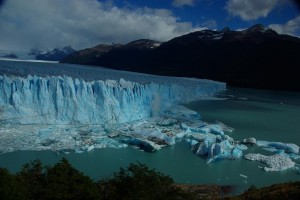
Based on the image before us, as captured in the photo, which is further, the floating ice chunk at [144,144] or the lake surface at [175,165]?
the floating ice chunk at [144,144]

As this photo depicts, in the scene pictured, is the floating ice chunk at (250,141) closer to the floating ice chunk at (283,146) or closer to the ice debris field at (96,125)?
the ice debris field at (96,125)

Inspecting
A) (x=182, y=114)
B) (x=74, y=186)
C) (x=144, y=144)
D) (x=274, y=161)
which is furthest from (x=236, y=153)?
(x=74, y=186)

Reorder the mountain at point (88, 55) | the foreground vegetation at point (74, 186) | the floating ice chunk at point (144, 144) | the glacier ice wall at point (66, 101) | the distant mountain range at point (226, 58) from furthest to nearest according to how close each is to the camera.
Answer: the mountain at point (88, 55)
the distant mountain range at point (226, 58)
the glacier ice wall at point (66, 101)
the floating ice chunk at point (144, 144)
the foreground vegetation at point (74, 186)

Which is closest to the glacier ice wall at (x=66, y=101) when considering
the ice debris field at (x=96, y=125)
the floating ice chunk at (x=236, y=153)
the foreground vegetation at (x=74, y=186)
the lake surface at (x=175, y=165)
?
the ice debris field at (x=96, y=125)

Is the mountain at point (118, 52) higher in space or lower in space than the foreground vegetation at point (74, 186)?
higher

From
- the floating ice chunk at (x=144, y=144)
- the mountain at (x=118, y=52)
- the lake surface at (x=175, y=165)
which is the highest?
the mountain at (x=118, y=52)

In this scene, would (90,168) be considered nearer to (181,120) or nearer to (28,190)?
(28,190)

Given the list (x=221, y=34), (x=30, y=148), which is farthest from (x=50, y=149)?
(x=221, y=34)
